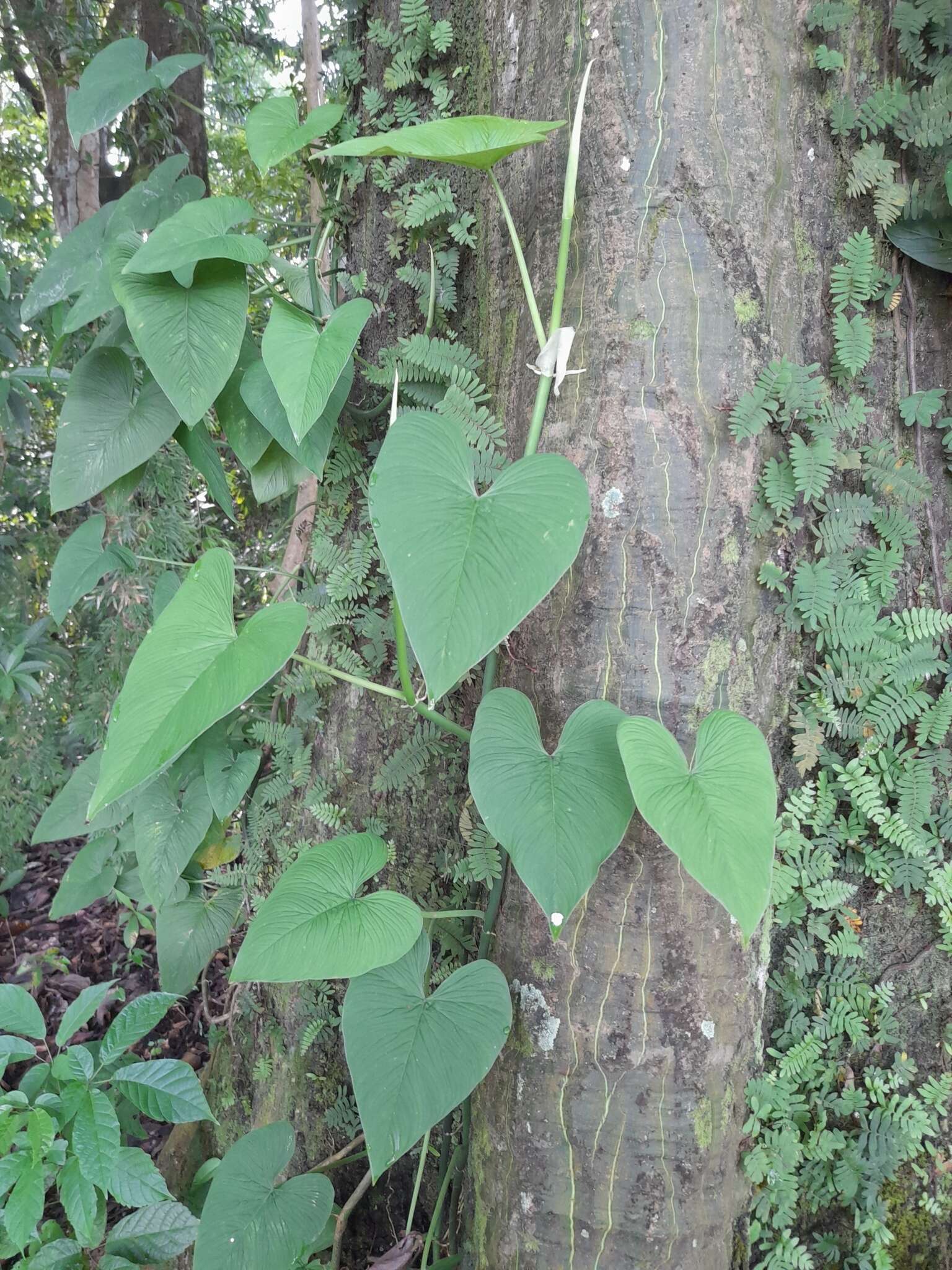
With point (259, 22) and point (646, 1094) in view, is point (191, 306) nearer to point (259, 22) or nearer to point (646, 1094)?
point (646, 1094)

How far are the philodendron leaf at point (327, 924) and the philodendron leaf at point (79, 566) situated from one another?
0.71 m

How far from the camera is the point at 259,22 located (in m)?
3.07

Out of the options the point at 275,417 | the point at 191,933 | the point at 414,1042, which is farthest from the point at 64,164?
the point at 414,1042

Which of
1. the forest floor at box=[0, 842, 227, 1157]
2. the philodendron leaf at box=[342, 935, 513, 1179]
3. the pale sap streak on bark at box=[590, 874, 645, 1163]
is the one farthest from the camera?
the forest floor at box=[0, 842, 227, 1157]

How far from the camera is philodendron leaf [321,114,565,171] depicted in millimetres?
815

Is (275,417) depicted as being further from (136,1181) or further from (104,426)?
(136,1181)

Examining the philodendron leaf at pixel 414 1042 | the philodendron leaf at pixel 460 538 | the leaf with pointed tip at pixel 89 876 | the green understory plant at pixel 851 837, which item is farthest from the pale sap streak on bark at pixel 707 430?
the leaf with pointed tip at pixel 89 876

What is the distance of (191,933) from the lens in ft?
4.86

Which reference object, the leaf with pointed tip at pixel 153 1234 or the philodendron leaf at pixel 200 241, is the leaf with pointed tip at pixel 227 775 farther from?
the philodendron leaf at pixel 200 241

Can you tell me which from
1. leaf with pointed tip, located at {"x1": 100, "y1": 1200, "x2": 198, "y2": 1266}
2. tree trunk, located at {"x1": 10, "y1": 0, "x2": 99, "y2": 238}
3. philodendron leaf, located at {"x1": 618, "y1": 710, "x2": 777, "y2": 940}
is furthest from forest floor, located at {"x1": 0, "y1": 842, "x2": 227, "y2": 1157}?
tree trunk, located at {"x1": 10, "y1": 0, "x2": 99, "y2": 238}

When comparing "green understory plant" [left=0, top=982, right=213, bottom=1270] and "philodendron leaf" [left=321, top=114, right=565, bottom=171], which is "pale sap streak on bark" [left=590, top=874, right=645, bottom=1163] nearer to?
"green understory plant" [left=0, top=982, right=213, bottom=1270]

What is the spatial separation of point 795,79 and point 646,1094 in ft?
4.18

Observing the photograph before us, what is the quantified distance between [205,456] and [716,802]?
96 cm

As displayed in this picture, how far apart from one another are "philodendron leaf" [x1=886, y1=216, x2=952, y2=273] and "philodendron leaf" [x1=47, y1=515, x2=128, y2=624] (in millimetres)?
1341
